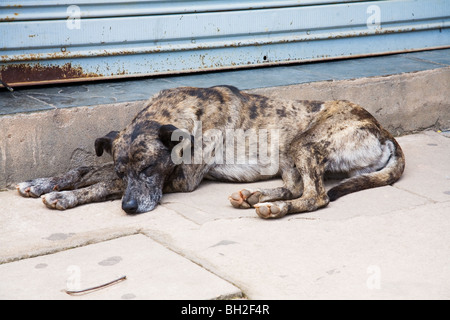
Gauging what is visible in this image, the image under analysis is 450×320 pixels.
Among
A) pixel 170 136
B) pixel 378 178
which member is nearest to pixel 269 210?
pixel 170 136

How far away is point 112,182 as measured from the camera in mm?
5207

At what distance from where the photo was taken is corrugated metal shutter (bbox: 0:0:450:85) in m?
5.95

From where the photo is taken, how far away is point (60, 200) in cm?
491

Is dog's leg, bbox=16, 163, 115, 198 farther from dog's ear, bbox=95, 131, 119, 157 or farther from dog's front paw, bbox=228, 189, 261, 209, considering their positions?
dog's front paw, bbox=228, 189, 261, 209

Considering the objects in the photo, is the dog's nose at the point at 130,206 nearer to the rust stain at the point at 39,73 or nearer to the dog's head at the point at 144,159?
the dog's head at the point at 144,159

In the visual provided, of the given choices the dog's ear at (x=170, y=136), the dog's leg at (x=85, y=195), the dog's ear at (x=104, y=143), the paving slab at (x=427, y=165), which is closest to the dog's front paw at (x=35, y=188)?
the dog's leg at (x=85, y=195)

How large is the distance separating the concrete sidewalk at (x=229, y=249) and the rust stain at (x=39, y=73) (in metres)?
1.24

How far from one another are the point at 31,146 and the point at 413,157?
3.43m

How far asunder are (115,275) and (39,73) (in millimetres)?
2931

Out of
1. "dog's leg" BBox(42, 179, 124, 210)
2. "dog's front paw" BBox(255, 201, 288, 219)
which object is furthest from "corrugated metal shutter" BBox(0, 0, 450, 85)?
"dog's front paw" BBox(255, 201, 288, 219)

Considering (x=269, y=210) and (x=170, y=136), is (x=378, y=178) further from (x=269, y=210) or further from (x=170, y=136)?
(x=170, y=136)

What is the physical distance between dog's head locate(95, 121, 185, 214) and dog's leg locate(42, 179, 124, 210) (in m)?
0.16

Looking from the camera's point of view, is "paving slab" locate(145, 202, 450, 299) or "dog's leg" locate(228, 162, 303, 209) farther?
"dog's leg" locate(228, 162, 303, 209)

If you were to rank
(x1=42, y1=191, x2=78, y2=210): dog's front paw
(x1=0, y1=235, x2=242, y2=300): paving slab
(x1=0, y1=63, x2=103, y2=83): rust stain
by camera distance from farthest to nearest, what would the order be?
(x1=0, y1=63, x2=103, y2=83): rust stain
(x1=42, y1=191, x2=78, y2=210): dog's front paw
(x1=0, y1=235, x2=242, y2=300): paving slab
